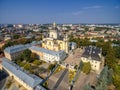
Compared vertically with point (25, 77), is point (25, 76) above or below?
above

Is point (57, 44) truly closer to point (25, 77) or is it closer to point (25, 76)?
point (25, 76)

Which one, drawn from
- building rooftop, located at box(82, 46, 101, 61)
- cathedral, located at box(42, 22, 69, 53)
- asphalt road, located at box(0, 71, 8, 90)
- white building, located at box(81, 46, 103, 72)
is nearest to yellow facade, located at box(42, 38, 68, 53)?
cathedral, located at box(42, 22, 69, 53)

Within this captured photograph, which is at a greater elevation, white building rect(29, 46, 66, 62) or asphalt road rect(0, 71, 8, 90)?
white building rect(29, 46, 66, 62)

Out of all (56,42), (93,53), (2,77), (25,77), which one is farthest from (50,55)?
(2,77)

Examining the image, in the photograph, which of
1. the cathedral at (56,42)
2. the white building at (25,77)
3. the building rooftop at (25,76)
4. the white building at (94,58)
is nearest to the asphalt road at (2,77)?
the white building at (25,77)

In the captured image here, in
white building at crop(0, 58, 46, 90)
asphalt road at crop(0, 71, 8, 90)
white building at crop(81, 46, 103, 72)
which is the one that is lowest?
asphalt road at crop(0, 71, 8, 90)

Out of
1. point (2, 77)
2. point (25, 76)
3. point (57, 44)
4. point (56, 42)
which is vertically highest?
point (56, 42)

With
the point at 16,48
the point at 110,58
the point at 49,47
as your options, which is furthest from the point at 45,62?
the point at 110,58

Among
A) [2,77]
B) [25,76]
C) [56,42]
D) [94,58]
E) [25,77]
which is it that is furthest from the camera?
[56,42]

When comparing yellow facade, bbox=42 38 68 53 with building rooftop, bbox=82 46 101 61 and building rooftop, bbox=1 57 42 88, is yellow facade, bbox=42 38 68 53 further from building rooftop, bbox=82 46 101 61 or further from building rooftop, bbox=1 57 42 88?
building rooftop, bbox=1 57 42 88

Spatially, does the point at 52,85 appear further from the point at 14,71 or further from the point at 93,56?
the point at 93,56

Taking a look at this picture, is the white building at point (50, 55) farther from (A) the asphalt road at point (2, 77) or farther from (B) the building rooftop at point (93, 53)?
(A) the asphalt road at point (2, 77)
